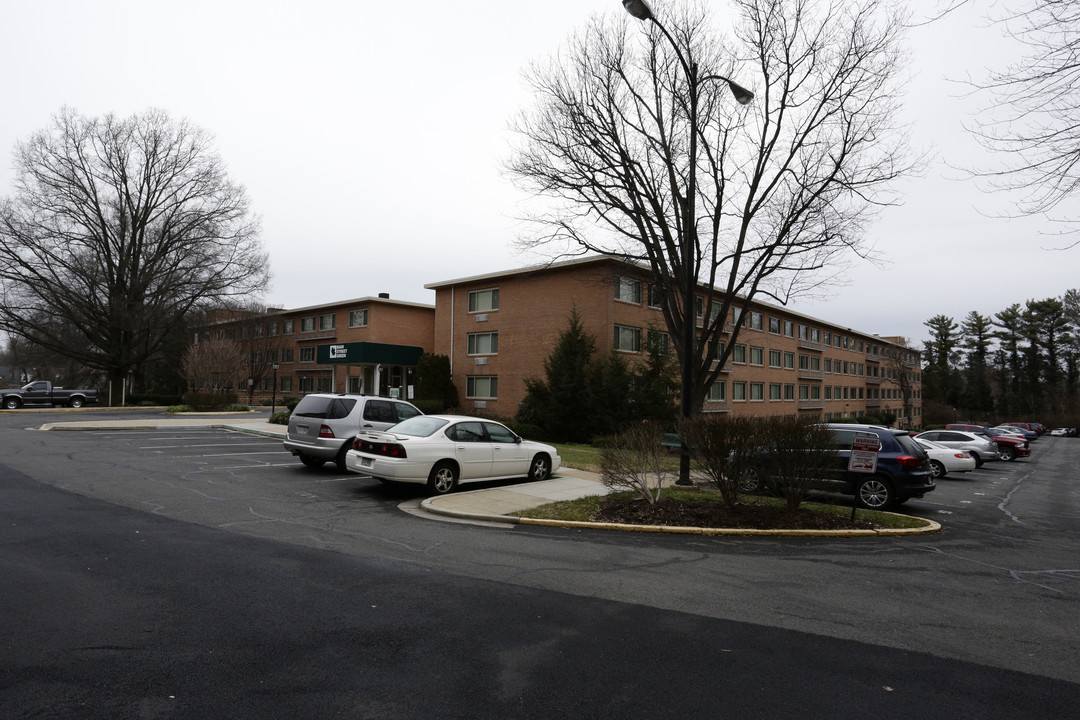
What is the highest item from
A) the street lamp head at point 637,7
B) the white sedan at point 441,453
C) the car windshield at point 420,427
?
the street lamp head at point 637,7

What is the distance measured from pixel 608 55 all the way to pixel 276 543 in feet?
66.2

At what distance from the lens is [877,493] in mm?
12633

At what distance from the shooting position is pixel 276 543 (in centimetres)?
780

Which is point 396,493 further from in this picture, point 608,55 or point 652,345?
point 652,345

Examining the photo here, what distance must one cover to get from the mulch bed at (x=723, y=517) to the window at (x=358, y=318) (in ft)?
130

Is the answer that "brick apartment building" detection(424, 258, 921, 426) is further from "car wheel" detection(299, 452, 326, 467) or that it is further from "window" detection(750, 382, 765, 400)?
"car wheel" detection(299, 452, 326, 467)

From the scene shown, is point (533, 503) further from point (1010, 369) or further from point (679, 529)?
point (1010, 369)

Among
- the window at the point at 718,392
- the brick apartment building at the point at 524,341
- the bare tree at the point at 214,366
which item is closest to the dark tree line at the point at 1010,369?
the brick apartment building at the point at 524,341

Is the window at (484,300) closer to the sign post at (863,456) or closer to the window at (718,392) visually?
the window at (718,392)

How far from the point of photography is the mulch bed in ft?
32.0

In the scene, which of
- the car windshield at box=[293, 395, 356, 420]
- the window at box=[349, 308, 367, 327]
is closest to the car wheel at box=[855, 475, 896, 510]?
the car windshield at box=[293, 395, 356, 420]

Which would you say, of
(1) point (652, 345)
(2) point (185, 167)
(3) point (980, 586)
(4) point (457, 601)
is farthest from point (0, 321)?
(3) point (980, 586)

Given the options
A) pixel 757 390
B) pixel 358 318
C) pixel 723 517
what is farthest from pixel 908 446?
pixel 358 318

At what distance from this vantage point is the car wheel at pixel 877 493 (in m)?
12.5
